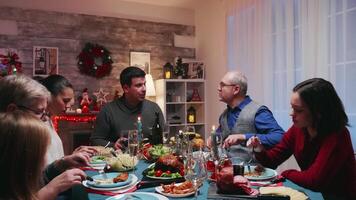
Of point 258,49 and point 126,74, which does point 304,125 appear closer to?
point 126,74

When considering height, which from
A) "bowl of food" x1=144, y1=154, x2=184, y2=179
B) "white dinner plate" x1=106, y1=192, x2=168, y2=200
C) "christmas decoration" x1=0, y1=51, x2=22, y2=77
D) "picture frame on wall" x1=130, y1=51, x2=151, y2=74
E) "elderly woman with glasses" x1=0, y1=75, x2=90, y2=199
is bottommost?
"white dinner plate" x1=106, y1=192, x2=168, y2=200

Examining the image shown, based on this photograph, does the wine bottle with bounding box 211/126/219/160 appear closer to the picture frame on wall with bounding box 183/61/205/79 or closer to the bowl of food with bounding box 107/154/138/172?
the bowl of food with bounding box 107/154/138/172

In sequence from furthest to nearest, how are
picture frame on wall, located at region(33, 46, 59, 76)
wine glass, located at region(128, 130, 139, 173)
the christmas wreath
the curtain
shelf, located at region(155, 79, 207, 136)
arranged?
shelf, located at region(155, 79, 207, 136) → the christmas wreath → picture frame on wall, located at region(33, 46, 59, 76) → the curtain → wine glass, located at region(128, 130, 139, 173)

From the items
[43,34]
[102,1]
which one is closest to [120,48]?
[102,1]

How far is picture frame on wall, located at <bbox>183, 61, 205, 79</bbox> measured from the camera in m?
4.87

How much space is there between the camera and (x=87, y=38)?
447 cm

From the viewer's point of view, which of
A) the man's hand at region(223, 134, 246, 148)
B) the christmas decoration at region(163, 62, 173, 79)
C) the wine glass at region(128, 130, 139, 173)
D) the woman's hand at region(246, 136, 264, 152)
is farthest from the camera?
the christmas decoration at region(163, 62, 173, 79)

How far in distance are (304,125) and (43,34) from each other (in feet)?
12.3

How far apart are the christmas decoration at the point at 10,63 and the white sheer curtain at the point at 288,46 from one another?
2878mm

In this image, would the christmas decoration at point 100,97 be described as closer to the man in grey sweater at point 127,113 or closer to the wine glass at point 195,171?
the man in grey sweater at point 127,113

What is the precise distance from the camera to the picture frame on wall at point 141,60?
475 cm

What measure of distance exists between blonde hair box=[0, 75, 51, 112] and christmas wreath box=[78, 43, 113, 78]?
2979mm

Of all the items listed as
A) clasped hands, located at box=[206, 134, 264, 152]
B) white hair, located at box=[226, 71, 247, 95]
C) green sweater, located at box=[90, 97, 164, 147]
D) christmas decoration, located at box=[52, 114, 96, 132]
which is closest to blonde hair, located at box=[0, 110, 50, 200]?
clasped hands, located at box=[206, 134, 264, 152]

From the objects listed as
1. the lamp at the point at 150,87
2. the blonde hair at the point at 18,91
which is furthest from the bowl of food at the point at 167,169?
the lamp at the point at 150,87
